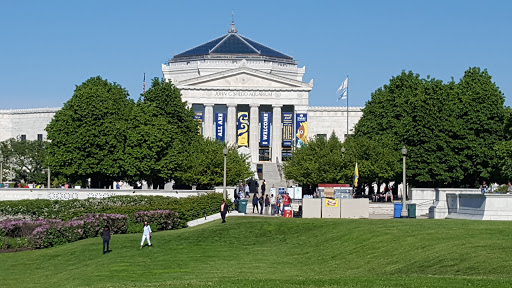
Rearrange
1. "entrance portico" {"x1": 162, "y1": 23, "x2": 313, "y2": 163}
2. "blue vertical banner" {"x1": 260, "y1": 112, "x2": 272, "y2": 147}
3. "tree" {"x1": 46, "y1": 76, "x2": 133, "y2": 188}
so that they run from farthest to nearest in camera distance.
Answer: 1. "entrance portico" {"x1": 162, "y1": 23, "x2": 313, "y2": 163}
2. "blue vertical banner" {"x1": 260, "y1": 112, "x2": 272, "y2": 147}
3. "tree" {"x1": 46, "y1": 76, "x2": 133, "y2": 188}

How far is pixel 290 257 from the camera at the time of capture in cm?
4522

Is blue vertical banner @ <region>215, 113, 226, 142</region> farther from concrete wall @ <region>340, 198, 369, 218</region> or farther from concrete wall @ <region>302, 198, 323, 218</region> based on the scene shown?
concrete wall @ <region>340, 198, 369, 218</region>

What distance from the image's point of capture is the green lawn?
33812 mm

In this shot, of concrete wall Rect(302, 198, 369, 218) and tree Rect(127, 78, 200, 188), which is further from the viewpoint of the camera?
tree Rect(127, 78, 200, 188)

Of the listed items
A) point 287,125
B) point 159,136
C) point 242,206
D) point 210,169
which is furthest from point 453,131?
point 287,125

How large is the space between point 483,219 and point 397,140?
39.6m

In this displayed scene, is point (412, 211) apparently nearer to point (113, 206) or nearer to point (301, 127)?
point (113, 206)

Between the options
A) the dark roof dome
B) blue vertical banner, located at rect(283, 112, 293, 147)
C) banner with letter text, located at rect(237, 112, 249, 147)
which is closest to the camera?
banner with letter text, located at rect(237, 112, 249, 147)

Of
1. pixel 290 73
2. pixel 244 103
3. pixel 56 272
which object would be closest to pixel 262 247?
pixel 56 272

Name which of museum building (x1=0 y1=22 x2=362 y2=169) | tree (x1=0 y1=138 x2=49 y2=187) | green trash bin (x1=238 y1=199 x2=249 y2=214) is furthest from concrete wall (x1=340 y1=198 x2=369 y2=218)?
tree (x1=0 y1=138 x2=49 y2=187)

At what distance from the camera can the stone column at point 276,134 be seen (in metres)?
150

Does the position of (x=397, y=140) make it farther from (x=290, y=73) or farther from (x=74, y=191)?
(x=290, y=73)

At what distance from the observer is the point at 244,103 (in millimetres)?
154875

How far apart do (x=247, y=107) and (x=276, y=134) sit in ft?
26.0
